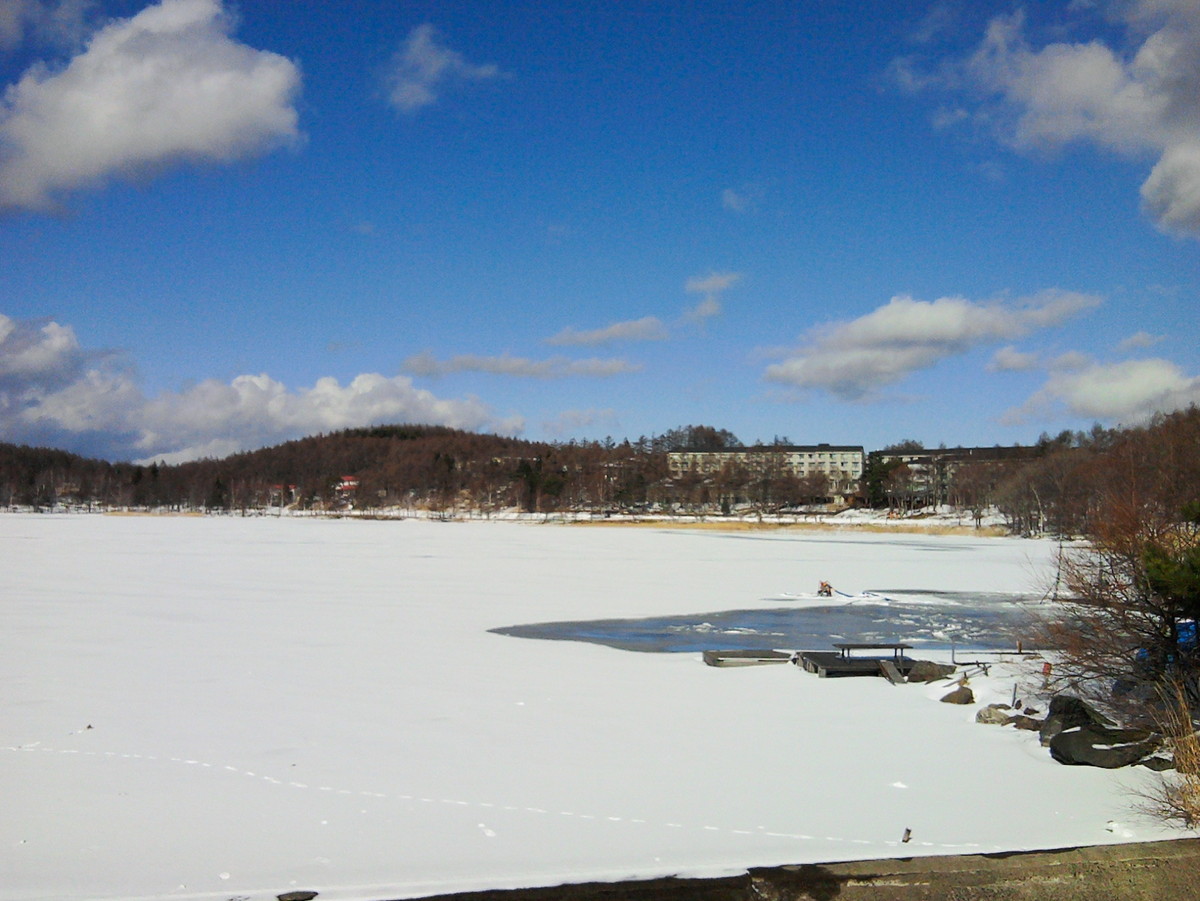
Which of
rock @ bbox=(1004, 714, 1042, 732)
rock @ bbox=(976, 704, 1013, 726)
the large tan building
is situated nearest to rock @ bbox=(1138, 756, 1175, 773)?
rock @ bbox=(1004, 714, 1042, 732)

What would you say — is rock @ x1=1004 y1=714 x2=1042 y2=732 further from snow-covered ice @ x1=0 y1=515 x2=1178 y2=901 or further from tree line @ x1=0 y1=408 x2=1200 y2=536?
tree line @ x1=0 y1=408 x2=1200 y2=536

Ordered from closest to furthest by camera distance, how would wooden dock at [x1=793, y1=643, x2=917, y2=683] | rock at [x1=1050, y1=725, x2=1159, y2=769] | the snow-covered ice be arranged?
the snow-covered ice < rock at [x1=1050, y1=725, x2=1159, y2=769] < wooden dock at [x1=793, y1=643, x2=917, y2=683]

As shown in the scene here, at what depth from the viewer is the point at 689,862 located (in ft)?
19.6

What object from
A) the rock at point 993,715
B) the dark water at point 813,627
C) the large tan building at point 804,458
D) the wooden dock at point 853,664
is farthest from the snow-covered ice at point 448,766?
the large tan building at point 804,458

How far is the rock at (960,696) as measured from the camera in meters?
11.1

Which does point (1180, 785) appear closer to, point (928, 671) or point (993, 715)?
point (993, 715)

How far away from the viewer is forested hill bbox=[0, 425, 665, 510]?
5103 inches

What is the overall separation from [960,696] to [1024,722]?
1.50m

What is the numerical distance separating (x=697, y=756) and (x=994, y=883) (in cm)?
335

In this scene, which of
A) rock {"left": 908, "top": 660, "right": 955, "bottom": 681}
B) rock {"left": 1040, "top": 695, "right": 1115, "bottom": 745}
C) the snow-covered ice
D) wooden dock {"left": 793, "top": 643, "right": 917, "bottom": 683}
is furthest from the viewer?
wooden dock {"left": 793, "top": 643, "right": 917, "bottom": 683}

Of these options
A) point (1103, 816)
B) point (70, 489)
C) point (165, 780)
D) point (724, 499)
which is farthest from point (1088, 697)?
point (70, 489)

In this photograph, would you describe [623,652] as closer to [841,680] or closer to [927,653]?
[841,680]

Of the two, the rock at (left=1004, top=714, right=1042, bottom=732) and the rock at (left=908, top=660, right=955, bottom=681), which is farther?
the rock at (left=908, top=660, right=955, bottom=681)

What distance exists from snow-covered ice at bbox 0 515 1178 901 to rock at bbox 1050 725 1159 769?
0.18 metres
